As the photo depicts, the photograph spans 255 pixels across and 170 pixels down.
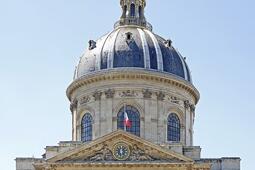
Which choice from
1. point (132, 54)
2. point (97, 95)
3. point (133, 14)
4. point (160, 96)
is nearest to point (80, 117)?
point (97, 95)

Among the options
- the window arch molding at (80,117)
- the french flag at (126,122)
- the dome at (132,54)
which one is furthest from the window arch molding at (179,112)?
the window arch molding at (80,117)

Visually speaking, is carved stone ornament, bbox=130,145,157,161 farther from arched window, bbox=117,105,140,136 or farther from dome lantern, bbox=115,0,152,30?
dome lantern, bbox=115,0,152,30

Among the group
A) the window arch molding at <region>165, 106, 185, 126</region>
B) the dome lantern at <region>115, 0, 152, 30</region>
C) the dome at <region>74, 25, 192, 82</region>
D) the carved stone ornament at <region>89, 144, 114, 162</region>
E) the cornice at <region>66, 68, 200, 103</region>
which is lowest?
the carved stone ornament at <region>89, 144, 114, 162</region>

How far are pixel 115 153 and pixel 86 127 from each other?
11242mm

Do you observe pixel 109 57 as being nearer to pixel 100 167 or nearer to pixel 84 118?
pixel 84 118

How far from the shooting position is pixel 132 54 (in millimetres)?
77625

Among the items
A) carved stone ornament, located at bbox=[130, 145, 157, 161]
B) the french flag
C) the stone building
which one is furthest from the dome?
carved stone ornament, located at bbox=[130, 145, 157, 161]

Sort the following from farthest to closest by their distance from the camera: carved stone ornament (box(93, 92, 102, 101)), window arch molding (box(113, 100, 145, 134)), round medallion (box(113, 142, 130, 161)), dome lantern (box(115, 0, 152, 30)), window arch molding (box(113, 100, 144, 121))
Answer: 1. dome lantern (box(115, 0, 152, 30))
2. carved stone ornament (box(93, 92, 102, 101))
3. window arch molding (box(113, 100, 144, 121))
4. window arch molding (box(113, 100, 145, 134))
5. round medallion (box(113, 142, 130, 161))

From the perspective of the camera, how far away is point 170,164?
217ft

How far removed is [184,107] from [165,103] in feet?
6.66

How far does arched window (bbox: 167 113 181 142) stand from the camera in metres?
76.4

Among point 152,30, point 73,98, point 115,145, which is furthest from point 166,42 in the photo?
point 115,145

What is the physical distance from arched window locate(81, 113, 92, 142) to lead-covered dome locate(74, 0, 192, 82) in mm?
3672

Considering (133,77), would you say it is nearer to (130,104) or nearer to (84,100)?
(130,104)
